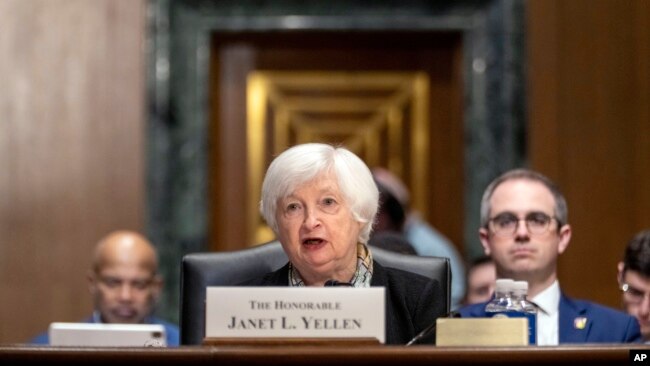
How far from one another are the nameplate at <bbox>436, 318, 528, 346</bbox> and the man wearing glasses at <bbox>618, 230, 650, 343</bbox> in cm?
172

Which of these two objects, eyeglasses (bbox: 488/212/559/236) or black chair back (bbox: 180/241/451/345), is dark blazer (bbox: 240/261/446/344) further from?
eyeglasses (bbox: 488/212/559/236)

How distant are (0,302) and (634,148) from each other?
3714mm

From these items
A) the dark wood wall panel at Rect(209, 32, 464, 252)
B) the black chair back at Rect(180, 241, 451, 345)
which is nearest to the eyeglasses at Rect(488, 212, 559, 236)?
the black chair back at Rect(180, 241, 451, 345)

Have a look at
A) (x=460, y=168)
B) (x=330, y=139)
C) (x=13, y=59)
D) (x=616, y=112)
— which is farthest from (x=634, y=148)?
(x=13, y=59)

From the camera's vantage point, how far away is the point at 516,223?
183 inches

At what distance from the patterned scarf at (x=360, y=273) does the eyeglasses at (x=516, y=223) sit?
851 mm

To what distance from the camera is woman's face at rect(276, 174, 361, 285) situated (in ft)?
12.4

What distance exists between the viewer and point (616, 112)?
7.59 m

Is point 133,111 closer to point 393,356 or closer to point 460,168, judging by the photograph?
point 460,168

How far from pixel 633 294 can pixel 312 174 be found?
1.43 metres

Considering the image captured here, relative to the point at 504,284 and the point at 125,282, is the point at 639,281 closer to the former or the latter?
the point at 504,284

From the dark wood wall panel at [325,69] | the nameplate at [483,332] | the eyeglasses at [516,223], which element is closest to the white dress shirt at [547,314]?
the eyeglasses at [516,223]

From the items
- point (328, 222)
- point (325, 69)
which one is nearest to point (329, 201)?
point (328, 222)

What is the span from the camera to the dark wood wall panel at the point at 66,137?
24.8 feet
